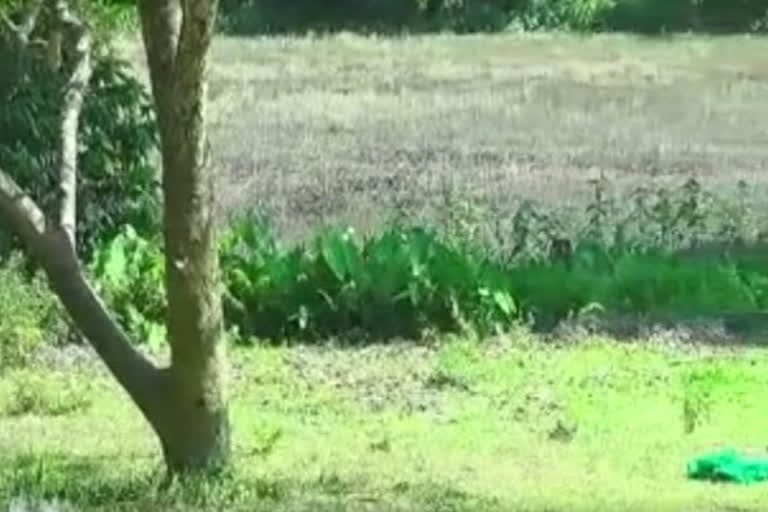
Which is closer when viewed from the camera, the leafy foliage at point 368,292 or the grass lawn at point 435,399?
the grass lawn at point 435,399

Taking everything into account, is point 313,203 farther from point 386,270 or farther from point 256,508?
point 256,508

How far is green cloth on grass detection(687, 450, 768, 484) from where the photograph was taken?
8648 mm

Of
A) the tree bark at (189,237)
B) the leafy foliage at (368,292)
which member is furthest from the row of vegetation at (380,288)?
the tree bark at (189,237)

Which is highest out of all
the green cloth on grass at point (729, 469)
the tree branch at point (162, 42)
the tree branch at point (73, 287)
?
the tree branch at point (162, 42)

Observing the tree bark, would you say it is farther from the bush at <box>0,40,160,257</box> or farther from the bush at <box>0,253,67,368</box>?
the bush at <box>0,40,160,257</box>

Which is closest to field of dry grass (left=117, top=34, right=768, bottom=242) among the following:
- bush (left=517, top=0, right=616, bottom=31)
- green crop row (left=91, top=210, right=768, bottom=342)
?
green crop row (left=91, top=210, right=768, bottom=342)

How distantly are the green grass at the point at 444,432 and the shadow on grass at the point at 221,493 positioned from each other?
0.01 m

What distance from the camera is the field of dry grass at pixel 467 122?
18.2 metres

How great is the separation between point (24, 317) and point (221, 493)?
381 cm

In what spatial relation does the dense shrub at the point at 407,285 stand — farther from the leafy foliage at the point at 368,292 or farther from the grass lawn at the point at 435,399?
the grass lawn at the point at 435,399

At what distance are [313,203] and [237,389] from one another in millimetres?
6732

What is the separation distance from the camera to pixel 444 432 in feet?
32.2

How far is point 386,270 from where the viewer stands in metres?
12.2

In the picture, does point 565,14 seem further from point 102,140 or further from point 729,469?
point 729,469
